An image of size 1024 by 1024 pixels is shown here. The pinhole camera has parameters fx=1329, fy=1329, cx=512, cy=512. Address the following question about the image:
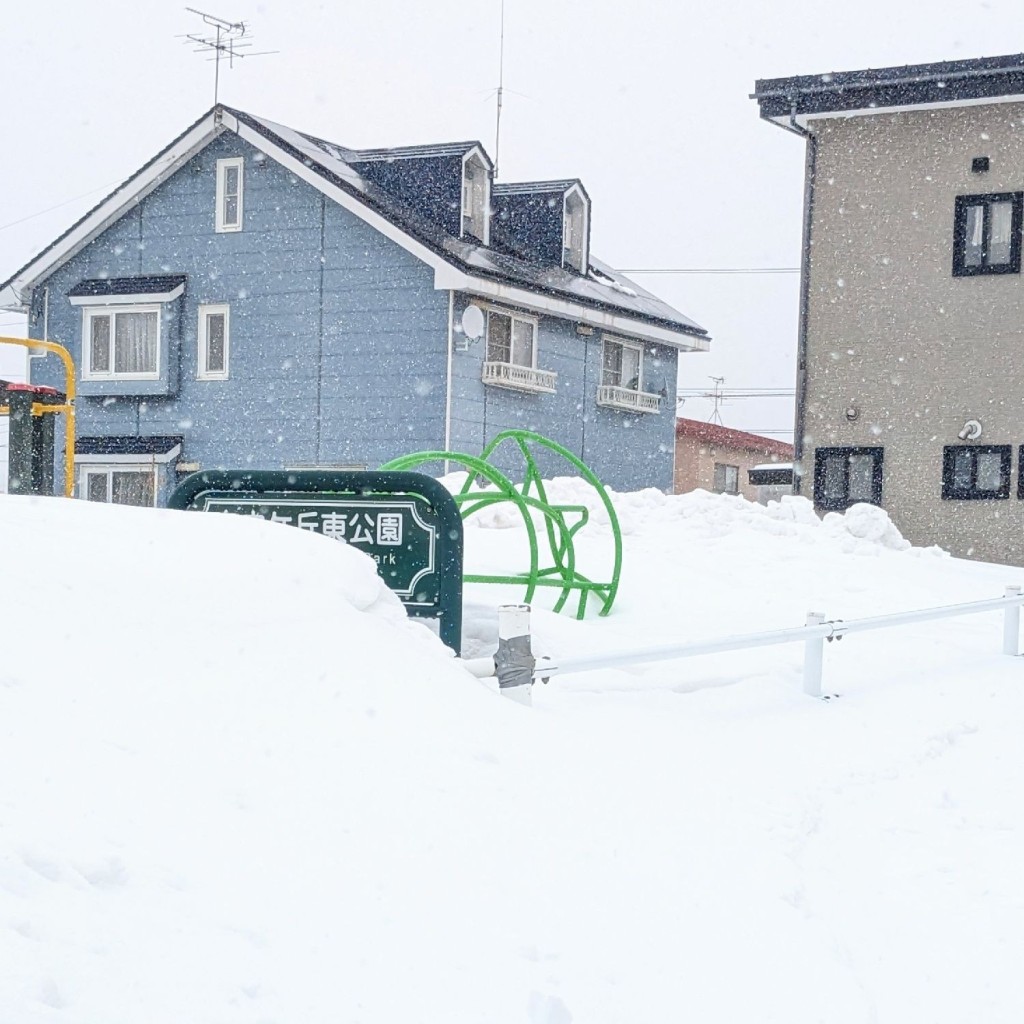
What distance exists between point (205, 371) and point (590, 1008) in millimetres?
19483

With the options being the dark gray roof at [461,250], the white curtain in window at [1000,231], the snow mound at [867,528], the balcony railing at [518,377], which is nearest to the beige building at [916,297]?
the white curtain in window at [1000,231]

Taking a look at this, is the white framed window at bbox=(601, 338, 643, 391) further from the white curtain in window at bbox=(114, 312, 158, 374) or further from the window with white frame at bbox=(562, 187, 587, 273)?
the white curtain in window at bbox=(114, 312, 158, 374)

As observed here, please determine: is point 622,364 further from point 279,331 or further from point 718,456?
point 718,456

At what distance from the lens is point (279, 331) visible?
69.4 feet

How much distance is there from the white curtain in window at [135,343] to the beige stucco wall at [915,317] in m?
10.6

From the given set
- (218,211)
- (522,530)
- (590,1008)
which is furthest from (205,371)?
(590,1008)

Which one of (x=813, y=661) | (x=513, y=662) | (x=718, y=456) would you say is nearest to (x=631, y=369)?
(x=718, y=456)

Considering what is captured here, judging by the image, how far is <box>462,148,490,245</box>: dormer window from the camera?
22047 millimetres

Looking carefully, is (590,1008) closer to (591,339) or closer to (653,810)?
(653,810)

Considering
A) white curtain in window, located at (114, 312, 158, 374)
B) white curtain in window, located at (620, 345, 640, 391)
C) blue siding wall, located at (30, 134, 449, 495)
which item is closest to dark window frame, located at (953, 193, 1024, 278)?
white curtain in window, located at (620, 345, 640, 391)

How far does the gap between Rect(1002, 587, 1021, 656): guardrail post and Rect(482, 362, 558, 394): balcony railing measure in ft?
37.9

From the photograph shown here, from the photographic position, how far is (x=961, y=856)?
5.02 m

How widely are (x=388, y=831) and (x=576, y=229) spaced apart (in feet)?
73.3

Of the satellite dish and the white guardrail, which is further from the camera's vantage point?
the satellite dish
